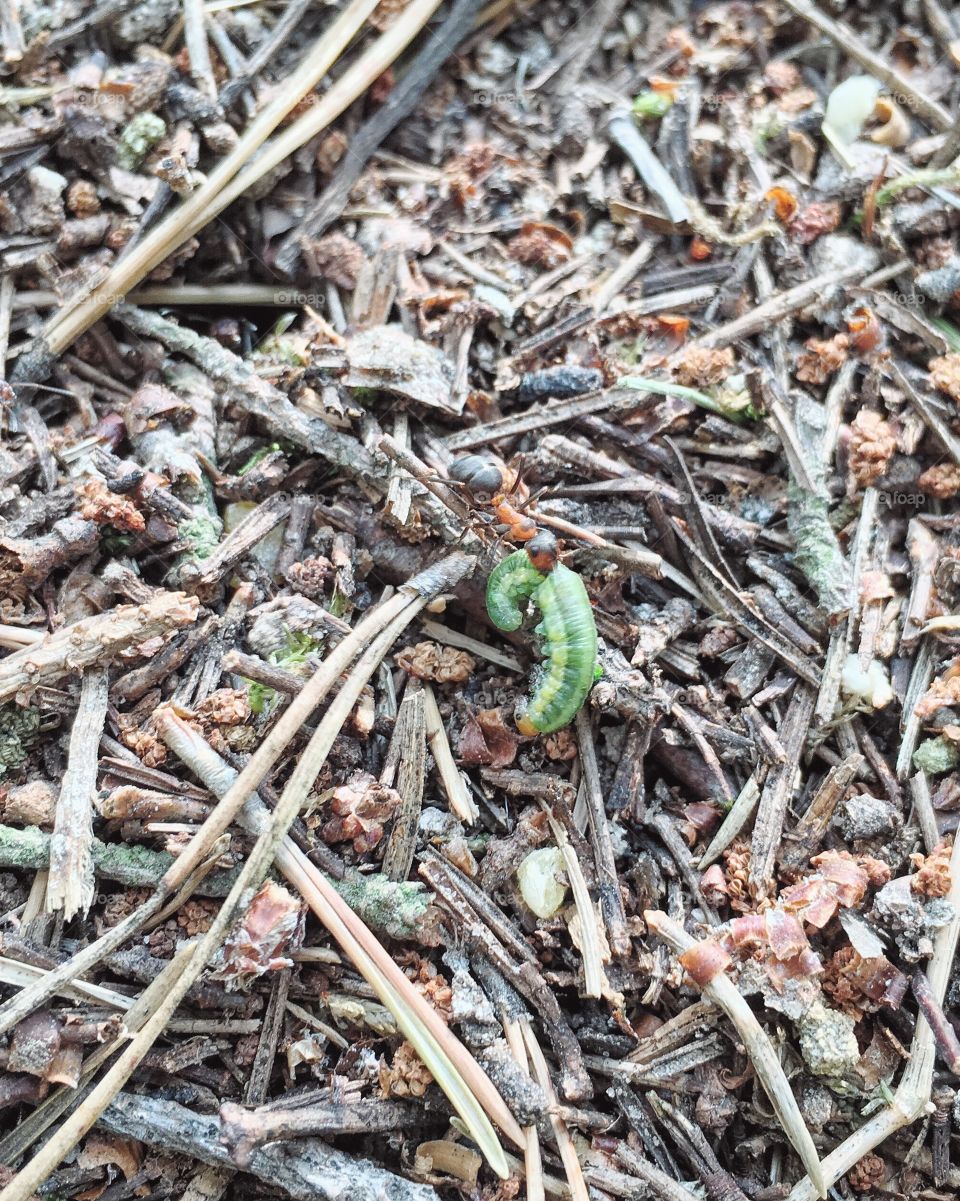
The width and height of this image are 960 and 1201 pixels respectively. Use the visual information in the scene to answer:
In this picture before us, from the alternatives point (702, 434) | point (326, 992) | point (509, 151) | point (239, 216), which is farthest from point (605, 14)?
point (326, 992)

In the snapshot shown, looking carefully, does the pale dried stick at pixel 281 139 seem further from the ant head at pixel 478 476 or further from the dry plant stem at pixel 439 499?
the ant head at pixel 478 476

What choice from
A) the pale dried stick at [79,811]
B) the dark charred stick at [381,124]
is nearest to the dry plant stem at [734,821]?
the pale dried stick at [79,811]

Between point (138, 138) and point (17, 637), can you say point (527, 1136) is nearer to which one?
point (17, 637)

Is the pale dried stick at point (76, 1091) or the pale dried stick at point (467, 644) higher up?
the pale dried stick at point (467, 644)

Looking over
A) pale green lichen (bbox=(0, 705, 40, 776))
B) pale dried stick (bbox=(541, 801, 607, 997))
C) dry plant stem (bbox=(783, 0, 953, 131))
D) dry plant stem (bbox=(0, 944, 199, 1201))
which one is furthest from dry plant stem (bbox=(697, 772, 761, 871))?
dry plant stem (bbox=(783, 0, 953, 131))

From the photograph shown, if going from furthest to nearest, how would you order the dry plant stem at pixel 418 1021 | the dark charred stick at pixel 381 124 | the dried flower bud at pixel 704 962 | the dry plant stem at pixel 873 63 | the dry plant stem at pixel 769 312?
the dry plant stem at pixel 873 63 → the dark charred stick at pixel 381 124 → the dry plant stem at pixel 769 312 → the dried flower bud at pixel 704 962 → the dry plant stem at pixel 418 1021

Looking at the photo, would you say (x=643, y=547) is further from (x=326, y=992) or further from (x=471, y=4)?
(x=471, y=4)

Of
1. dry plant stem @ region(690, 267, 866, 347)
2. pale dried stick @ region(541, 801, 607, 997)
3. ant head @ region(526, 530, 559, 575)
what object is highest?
dry plant stem @ region(690, 267, 866, 347)

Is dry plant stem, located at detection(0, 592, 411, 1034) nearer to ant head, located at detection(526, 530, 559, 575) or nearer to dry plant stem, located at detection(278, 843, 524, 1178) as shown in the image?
dry plant stem, located at detection(278, 843, 524, 1178)
